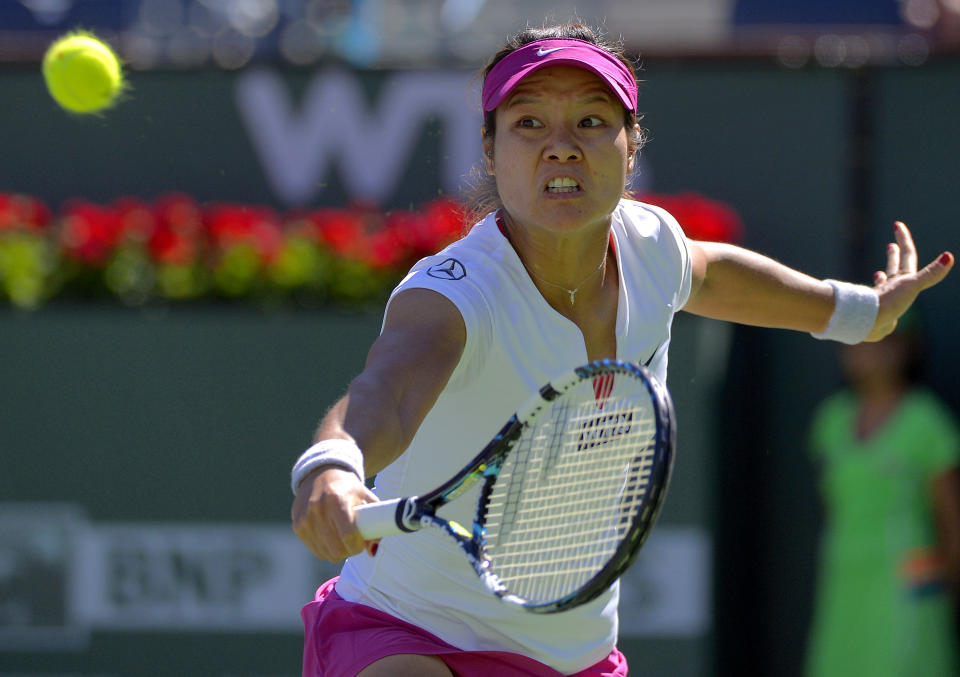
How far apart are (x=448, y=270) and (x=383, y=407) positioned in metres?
0.39

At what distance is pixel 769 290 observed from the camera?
3037 mm

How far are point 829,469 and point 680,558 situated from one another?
664 millimetres

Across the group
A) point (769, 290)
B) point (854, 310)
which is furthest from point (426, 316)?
point (854, 310)

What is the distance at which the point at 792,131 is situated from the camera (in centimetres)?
609

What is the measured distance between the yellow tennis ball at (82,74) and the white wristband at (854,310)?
6.12ft

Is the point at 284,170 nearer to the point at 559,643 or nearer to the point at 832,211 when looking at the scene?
the point at 832,211

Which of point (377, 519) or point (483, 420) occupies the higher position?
point (483, 420)

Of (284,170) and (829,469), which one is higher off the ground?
(284,170)

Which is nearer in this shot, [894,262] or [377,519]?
[377,519]

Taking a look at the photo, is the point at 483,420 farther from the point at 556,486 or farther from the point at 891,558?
the point at 891,558

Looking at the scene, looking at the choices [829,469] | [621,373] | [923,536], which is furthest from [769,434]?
[621,373]

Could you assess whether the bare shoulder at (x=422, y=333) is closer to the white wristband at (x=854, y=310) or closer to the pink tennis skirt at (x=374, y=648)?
the pink tennis skirt at (x=374, y=648)

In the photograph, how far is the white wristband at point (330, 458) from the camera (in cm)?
205

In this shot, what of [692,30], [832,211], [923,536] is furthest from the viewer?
[692,30]
